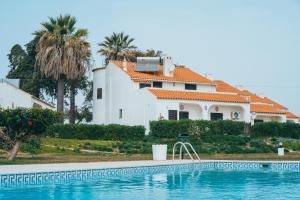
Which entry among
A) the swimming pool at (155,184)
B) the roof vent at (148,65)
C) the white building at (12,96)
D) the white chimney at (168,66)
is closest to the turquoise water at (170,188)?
the swimming pool at (155,184)

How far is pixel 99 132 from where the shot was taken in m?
39.3

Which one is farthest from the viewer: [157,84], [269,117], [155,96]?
[269,117]

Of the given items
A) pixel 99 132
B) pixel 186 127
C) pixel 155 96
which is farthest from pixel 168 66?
pixel 99 132

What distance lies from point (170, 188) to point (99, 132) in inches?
916

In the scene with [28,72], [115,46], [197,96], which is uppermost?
[115,46]

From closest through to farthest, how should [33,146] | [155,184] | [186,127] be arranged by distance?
[155,184], [33,146], [186,127]

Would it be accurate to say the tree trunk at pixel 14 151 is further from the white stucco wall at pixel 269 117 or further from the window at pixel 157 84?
the white stucco wall at pixel 269 117

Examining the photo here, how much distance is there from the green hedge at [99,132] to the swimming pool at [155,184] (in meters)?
15.4

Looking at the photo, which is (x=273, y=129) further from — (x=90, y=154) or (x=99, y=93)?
(x=90, y=154)

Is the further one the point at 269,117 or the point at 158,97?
the point at 269,117

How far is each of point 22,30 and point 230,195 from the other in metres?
39.1

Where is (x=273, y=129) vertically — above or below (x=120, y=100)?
below

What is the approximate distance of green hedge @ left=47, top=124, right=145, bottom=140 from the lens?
3872 centimetres

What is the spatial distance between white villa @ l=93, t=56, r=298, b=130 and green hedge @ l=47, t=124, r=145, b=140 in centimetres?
393
